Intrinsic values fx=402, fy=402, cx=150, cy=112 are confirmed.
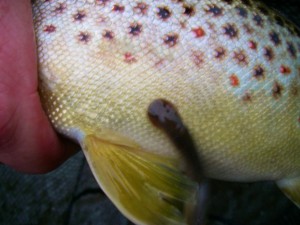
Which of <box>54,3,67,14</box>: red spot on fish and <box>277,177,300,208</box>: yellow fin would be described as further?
<box>277,177,300,208</box>: yellow fin

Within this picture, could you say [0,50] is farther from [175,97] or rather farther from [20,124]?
[175,97]

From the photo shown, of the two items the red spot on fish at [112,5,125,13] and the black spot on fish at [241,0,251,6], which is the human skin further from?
the black spot on fish at [241,0,251,6]

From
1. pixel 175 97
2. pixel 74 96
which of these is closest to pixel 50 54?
pixel 74 96

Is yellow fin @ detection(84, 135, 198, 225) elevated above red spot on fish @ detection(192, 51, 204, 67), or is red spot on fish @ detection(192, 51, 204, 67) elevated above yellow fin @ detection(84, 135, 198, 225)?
red spot on fish @ detection(192, 51, 204, 67)

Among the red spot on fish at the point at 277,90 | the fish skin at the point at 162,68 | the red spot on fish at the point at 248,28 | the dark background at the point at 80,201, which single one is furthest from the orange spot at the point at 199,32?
the dark background at the point at 80,201

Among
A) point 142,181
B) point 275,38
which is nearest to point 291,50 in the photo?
point 275,38

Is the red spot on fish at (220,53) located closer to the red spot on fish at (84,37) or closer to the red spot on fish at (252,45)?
the red spot on fish at (252,45)

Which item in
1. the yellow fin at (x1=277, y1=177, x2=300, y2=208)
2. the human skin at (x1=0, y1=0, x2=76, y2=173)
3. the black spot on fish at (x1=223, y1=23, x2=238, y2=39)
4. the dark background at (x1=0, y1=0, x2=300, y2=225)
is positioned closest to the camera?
the human skin at (x1=0, y1=0, x2=76, y2=173)

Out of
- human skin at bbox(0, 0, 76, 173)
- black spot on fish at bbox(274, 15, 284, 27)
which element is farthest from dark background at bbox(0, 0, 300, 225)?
black spot on fish at bbox(274, 15, 284, 27)

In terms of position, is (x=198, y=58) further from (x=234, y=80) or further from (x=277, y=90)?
(x=277, y=90)
